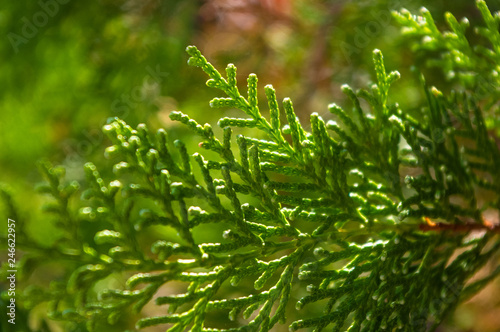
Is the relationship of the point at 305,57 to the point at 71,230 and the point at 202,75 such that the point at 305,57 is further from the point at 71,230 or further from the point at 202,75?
the point at 71,230

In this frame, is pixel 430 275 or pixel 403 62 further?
pixel 403 62

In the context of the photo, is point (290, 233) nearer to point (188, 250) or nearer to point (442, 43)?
point (188, 250)

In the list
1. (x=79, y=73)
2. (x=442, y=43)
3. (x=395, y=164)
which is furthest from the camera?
(x=79, y=73)

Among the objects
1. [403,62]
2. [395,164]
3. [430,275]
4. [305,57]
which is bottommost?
[430,275]

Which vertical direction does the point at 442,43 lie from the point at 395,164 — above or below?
above

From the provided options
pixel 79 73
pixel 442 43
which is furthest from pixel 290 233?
pixel 79 73

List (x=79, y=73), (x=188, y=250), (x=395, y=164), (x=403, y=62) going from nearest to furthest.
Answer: (x=188, y=250)
(x=395, y=164)
(x=403, y=62)
(x=79, y=73)
